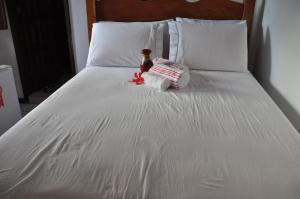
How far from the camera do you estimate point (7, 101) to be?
215 centimetres

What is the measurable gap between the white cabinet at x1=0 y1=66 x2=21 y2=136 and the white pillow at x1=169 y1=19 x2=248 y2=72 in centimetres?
146

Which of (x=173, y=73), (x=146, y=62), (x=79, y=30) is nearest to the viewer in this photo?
(x=173, y=73)

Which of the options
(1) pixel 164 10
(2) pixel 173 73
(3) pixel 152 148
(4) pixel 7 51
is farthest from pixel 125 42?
(4) pixel 7 51

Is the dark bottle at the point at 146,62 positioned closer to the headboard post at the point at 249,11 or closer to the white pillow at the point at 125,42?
the white pillow at the point at 125,42

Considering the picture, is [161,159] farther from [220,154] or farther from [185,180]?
[220,154]

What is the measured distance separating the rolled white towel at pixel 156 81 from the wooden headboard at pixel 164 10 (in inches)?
32.9

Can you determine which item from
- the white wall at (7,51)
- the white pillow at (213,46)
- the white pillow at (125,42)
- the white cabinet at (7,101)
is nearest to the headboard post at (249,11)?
the white pillow at (213,46)

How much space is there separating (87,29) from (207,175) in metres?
2.04

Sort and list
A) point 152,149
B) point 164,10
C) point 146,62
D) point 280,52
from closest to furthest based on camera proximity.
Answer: point 152,149 → point 280,52 → point 146,62 → point 164,10

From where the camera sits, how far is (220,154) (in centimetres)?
104

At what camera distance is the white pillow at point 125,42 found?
7.01ft

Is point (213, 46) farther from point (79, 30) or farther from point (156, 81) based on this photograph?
point (79, 30)

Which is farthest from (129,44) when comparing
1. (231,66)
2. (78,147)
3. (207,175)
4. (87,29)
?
(207,175)

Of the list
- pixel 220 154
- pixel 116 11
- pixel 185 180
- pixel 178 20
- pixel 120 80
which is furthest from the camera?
pixel 116 11
